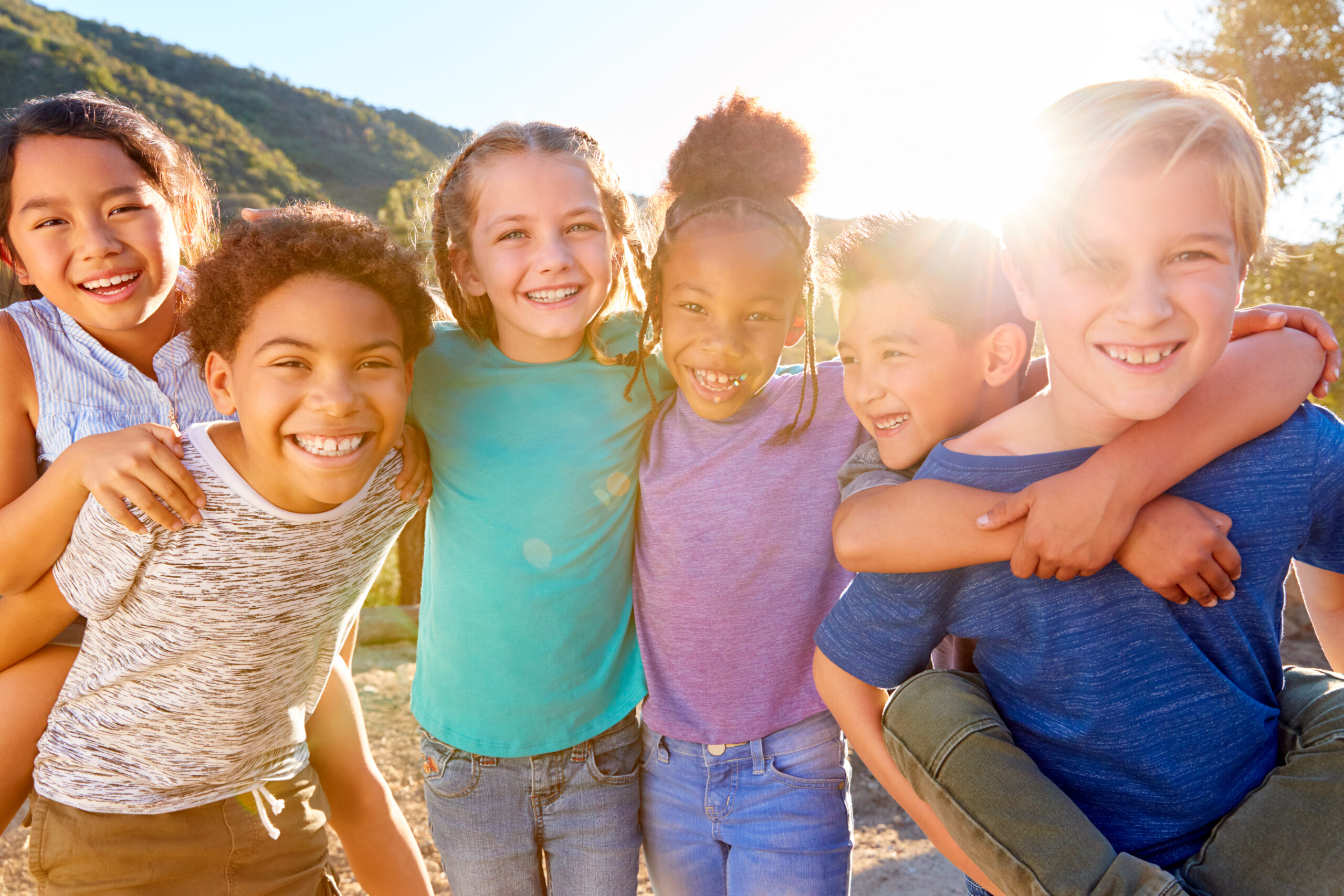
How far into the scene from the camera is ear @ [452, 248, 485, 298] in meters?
2.04

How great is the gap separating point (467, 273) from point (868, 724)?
1.38 m

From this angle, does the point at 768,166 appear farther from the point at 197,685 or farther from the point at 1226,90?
the point at 197,685

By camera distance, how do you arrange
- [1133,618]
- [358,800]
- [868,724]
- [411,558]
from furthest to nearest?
[411,558] < [358,800] < [868,724] < [1133,618]

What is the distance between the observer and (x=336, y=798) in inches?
84.8

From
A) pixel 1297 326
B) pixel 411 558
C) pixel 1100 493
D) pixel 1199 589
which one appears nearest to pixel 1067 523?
pixel 1100 493

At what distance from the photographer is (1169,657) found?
48.8 inches

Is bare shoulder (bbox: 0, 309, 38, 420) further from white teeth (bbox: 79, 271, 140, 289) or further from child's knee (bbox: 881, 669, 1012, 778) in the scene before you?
child's knee (bbox: 881, 669, 1012, 778)

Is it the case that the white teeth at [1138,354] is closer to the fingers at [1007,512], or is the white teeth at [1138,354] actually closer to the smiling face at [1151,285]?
the smiling face at [1151,285]

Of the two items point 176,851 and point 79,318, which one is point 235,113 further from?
point 176,851

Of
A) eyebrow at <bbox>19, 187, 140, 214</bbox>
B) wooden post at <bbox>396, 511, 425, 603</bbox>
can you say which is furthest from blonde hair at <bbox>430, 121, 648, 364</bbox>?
wooden post at <bbox>396, 511, 425, 603</bbox>

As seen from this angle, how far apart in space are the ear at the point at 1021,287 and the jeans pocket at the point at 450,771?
1460 millimetres

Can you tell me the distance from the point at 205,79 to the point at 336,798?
1456 inches

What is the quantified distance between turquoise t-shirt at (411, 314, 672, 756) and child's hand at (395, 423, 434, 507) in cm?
3

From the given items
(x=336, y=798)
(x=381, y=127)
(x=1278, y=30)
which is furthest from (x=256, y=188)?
(x=336, y=798)
